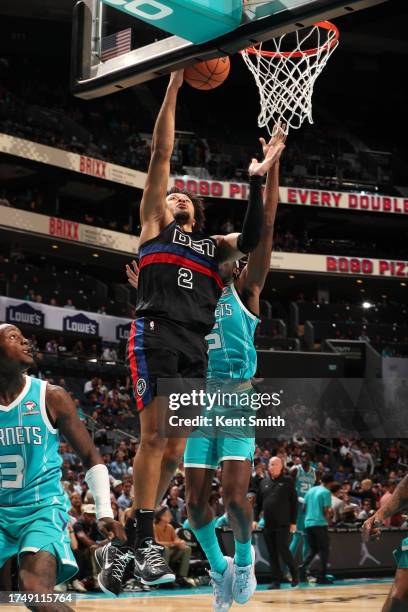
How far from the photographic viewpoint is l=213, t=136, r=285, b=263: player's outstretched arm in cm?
558

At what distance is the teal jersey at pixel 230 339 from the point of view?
6.69 meters

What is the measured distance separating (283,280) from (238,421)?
2933cm

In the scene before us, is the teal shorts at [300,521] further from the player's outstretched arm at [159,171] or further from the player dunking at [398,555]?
the player's outstretched arm at [159,171]

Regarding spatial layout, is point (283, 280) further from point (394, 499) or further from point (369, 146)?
point (394, 499)

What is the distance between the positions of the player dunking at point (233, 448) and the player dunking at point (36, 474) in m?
1.43

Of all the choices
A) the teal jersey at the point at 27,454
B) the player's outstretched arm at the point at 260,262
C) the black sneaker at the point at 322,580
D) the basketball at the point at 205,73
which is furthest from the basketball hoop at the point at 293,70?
the black sneaker at the point at 322,580

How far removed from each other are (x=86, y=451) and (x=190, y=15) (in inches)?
103

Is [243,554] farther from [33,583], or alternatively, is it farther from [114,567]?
[33,583]

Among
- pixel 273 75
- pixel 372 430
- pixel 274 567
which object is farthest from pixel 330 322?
pixel 273 75

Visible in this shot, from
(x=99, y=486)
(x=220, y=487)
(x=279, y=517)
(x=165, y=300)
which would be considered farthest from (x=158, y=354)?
(x=220, y=487)

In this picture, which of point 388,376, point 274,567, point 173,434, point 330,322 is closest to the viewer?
point 173,434

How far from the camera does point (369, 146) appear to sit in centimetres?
3812

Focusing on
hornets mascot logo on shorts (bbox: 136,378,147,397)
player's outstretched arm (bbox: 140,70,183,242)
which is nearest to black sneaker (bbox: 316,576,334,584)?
hornets mascot logo on shorts (bbox: 136,378,147,397)

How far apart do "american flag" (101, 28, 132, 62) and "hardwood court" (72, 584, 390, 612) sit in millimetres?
A: 5756
